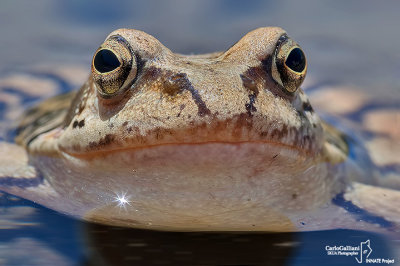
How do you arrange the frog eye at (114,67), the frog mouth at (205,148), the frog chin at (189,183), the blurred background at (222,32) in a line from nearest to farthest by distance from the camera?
1. the frog mouth at (205,148)
2. the frog chin at (189,183)
3. the frog eye at (114,67)
4. the blurred background at (222,32)

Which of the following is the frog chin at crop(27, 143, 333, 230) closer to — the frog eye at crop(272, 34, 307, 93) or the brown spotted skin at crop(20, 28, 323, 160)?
the brown spotted skin at crop(20, 28, 323, 160)

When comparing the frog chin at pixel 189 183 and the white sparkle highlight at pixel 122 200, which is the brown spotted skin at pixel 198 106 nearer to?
the frog chin at pixel 189 183

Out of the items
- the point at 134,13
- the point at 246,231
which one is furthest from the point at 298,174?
the point at 134,13

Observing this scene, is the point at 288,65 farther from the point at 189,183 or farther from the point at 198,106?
the point at 189,183

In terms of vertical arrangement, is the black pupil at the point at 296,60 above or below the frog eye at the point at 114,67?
above

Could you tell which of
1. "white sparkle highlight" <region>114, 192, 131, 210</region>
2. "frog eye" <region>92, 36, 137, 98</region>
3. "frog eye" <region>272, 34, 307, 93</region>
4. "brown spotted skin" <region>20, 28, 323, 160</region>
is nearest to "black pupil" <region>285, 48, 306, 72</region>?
"frog eye" <region>272, 34, 307, 93</region>

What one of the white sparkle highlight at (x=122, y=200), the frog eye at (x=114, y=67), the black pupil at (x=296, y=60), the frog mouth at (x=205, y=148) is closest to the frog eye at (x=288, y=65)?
the black pupil at (x=296, y=60)

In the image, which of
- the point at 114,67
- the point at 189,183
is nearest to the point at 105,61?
the point at 114,67

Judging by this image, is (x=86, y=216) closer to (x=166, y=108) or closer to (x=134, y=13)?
(x=166, y=108)
